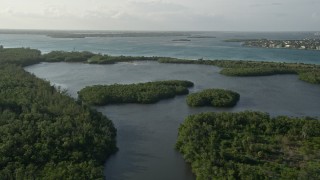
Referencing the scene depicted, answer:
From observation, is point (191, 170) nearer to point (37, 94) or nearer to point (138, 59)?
point (37, 94)

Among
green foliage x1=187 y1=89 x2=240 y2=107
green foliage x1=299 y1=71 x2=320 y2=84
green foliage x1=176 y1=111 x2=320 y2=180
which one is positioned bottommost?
green foliage x1=176 y1=111 x2=320 y2=180

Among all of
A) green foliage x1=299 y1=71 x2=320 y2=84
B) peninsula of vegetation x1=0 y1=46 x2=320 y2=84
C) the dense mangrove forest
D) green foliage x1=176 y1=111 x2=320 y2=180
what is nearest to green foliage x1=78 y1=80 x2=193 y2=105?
the dense mangrove forest

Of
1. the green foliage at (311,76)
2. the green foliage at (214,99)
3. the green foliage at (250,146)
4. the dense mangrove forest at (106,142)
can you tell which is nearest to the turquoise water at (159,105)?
the green foliage at (214,99)

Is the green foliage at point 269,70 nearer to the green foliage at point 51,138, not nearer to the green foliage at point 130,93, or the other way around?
the green foliage at point 130,93

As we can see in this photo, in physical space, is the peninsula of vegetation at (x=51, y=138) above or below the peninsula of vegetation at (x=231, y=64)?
below

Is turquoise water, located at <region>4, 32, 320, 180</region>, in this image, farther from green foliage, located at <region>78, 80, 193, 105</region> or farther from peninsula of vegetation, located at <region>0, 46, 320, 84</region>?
peninsula of vegetation, located at <region>0, 46, 320, 84</region>
